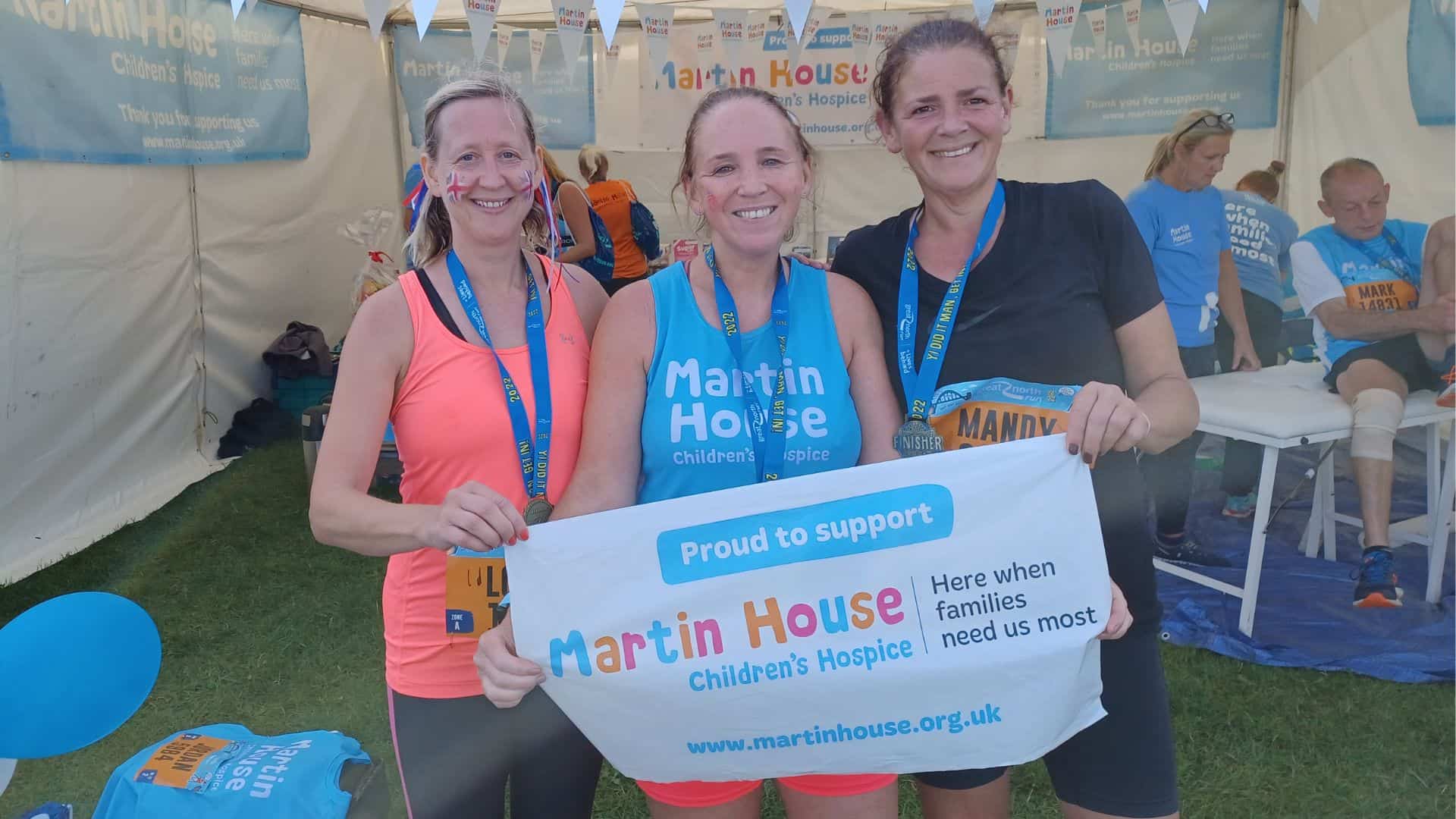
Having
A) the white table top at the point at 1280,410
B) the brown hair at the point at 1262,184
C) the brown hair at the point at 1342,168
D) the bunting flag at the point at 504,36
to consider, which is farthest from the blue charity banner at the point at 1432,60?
the bunting flag at the point at 504,36

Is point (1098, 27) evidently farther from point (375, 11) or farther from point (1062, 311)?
point (1062, 311)

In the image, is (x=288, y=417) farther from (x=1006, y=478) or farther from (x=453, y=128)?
(x=1006, y=478)

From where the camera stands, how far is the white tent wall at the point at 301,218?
688cm

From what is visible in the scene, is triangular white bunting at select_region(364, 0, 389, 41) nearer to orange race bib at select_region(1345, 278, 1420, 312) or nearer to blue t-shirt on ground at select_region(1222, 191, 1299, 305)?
orange race bib at select_region(1345, 278, 1420, 312)

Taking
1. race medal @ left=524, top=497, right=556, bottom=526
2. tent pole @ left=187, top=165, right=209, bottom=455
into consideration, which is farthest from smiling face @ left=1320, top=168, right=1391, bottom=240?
tent pole @ left=187, top=165, right=209, bottom=455

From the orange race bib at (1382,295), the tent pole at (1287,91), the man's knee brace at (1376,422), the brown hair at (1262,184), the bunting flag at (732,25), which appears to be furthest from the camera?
the bunting flag at (732,25)

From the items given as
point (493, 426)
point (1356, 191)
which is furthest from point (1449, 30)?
point (493, 426)

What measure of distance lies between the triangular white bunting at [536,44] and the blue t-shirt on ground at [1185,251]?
5.58 metres

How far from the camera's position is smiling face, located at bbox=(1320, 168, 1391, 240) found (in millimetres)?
4660

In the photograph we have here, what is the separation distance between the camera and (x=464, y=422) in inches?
63.2

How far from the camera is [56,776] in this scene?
3.12 metres

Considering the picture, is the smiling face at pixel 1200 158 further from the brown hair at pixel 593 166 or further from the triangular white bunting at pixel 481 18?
the brown hair at pixel 593 166

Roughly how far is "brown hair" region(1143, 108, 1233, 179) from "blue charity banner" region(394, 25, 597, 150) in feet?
17.1

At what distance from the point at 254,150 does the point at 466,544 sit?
260 inches
